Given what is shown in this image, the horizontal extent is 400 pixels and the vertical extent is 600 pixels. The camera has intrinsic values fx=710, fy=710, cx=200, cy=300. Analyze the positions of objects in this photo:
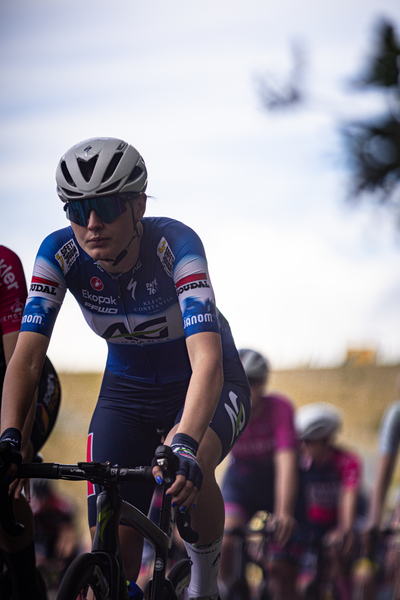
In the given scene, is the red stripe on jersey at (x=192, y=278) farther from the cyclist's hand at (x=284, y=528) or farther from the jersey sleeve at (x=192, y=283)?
the cyclist's hand at (x=284, y=528)

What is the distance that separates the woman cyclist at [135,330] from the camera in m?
2.94

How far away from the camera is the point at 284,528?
5.64 m

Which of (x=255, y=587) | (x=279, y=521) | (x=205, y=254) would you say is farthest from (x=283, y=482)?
(x=205, y=254)

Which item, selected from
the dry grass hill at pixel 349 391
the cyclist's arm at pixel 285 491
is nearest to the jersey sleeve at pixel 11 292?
the cyclist's arm at pixel 285 491

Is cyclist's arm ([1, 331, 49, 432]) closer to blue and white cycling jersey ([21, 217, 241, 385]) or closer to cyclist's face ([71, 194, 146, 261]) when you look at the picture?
blue and white cycling jersey ([21, 217, 241, 385])

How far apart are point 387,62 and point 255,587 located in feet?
26.6

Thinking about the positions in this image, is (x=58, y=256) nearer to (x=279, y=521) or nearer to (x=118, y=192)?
(x=118, y=192)

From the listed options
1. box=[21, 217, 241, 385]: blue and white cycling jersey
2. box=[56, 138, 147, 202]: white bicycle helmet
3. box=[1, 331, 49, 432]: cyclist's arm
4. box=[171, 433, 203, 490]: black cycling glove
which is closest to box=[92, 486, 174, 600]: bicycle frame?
box=[171, 433, 203, 490]: black cycling glove

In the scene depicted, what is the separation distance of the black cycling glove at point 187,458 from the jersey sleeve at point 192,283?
1.60 feet

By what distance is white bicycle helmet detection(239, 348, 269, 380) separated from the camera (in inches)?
248

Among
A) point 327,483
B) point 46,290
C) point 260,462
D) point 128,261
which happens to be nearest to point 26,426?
point 46,290

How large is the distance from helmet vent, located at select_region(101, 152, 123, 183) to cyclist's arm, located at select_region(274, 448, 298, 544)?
12.0 ft

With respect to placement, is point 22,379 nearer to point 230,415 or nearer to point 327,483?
point 230,415

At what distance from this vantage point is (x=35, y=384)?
3.06 metres
